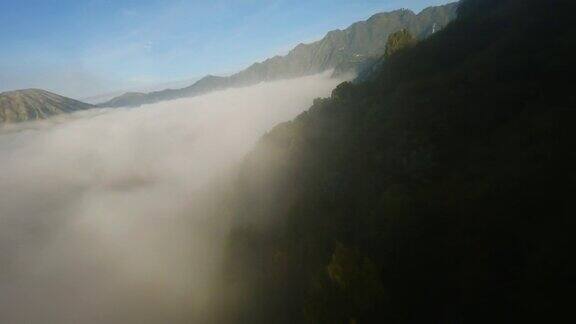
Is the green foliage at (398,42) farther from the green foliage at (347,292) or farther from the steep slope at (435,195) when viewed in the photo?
the green foliage at (347,292)

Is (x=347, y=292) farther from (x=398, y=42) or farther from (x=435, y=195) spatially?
(x=398, y=42)

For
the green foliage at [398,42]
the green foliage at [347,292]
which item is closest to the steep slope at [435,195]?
the green foliage at [347,292]

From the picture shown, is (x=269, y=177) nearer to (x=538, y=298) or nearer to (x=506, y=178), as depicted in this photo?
(x=506, y=178)

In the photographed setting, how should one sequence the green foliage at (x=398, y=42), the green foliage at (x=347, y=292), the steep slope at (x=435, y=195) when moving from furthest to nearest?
1. the green foliage at (x=398, y=42)
2. the green foliage at (x=347, y=292)
3. the steep slope at (x=435, y=195)

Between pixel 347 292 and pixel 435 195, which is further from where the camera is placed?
pixel 435 195

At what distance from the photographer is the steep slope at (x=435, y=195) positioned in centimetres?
3130

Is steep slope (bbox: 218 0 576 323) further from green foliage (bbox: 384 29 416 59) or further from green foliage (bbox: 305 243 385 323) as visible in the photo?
green foliage (bbox: 384 29 416 59)

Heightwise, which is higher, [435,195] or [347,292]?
[435,195]

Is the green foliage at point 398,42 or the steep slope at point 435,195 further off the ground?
the green foliage at point 398,42


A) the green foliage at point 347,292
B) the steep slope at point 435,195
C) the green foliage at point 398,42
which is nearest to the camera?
the steep slope at point 435,195

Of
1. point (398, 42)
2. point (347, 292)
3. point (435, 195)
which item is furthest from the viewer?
point (398, 42)

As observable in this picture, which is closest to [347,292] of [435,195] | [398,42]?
[435,195]

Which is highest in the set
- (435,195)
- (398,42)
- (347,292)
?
(398,42)

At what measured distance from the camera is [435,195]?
143 ft
